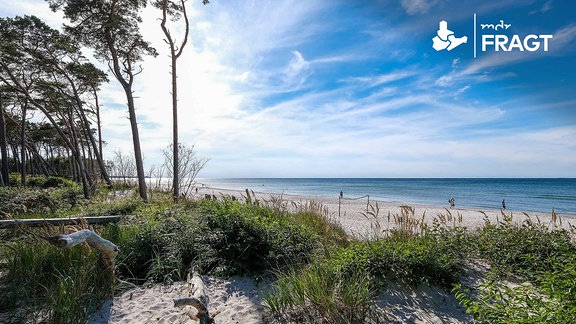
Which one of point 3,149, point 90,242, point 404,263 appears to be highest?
point 3,149

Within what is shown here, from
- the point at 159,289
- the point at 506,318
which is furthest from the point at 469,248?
the point at 159,289

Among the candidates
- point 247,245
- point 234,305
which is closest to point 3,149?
point 247,245

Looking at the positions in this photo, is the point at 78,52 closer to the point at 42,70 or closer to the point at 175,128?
the point at 42,70

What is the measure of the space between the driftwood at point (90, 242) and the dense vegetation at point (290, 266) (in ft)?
0.62

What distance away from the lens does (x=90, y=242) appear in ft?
13.1

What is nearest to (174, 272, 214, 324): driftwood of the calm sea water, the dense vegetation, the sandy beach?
the sandy beach

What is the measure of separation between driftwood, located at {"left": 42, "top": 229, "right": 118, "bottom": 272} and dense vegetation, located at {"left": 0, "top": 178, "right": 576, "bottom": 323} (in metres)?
0.19

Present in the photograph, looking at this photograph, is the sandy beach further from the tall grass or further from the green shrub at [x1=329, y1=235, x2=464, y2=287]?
the tall grass

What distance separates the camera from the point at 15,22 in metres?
13.8

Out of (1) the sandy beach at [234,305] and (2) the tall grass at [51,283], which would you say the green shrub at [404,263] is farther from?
(2) the tall grass at [51,283]

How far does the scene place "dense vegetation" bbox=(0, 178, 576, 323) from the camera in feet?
11.6

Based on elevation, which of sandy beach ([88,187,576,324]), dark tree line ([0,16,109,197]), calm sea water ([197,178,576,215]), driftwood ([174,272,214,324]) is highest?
dark tree line ([0,16,109,197])

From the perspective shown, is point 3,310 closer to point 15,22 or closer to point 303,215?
point 303,215

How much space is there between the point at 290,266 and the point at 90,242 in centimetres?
295
